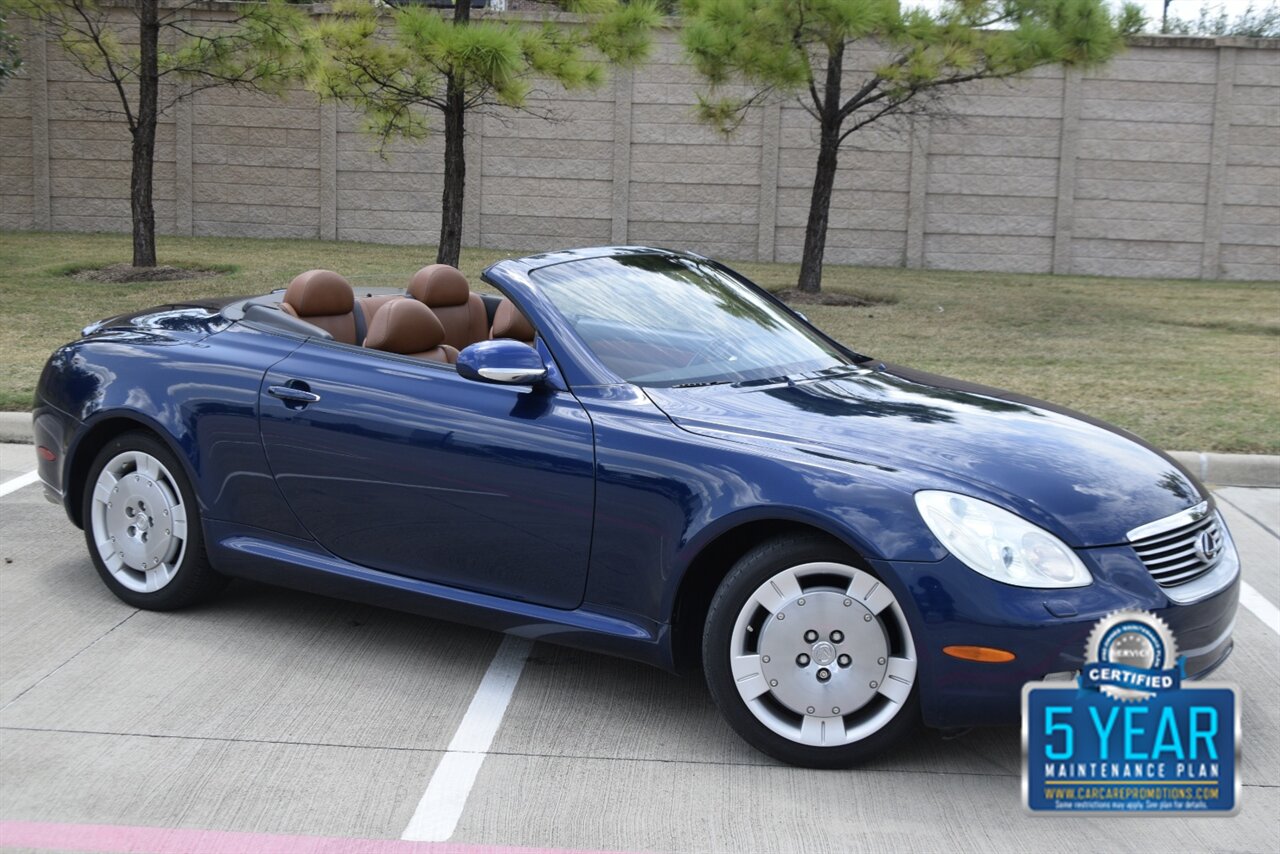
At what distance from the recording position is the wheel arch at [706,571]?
12.5ft

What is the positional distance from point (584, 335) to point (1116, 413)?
5626mm

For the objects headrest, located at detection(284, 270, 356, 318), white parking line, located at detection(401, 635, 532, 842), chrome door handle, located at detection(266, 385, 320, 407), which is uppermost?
headrest, located at detection(284, 270, 356, 318)

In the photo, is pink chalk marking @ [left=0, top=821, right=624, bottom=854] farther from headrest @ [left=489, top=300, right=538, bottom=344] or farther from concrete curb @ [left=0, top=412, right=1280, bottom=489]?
concrete curb @ [left=0, top=412, right=1280, bottom=489]

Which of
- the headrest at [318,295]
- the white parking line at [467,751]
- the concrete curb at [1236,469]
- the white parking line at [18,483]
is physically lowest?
the white parking line at [467,751]

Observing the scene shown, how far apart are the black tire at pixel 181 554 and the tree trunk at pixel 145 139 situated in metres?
11.7

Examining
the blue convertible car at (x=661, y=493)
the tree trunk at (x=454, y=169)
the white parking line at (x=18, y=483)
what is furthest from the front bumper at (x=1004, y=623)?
the tree trunk at (x=454, y=169)

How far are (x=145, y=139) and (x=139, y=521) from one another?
39.7ft

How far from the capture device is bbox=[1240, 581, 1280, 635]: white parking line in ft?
17.4

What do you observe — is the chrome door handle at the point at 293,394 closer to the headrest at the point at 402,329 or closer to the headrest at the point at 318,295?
the headrest at the point at 402,329

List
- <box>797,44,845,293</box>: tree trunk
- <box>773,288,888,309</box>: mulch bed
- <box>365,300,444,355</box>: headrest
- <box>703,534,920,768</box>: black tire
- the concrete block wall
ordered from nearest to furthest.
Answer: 1. <box>703,534,920,768</box>: black tire
2. <box>365,300,444,355</box>: headrest
3. <box>773,288,888,309</box>: mulch bed
4. <box>797,44,845,293</box>: tree trunk
5. the concrete block wall

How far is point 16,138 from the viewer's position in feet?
68.6

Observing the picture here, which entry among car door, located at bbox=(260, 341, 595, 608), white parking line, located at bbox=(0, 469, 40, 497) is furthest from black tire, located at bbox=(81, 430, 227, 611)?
white parking line, located at bbox=(0, 469, 40, 497)

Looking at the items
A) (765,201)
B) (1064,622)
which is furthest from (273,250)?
(1064,622)

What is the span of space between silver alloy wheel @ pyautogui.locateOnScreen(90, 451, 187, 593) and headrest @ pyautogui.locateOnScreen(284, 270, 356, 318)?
0.89m
